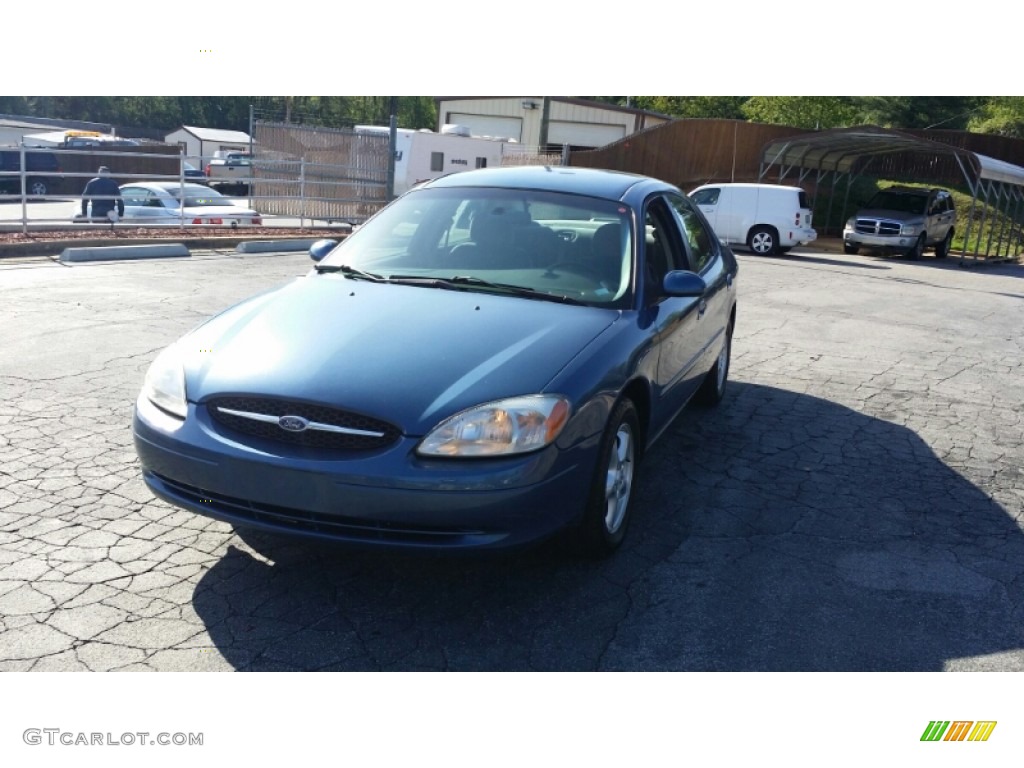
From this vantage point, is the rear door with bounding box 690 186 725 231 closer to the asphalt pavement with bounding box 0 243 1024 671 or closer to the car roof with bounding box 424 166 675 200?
the asphalt pavement with bounding box 0 243 1024 671

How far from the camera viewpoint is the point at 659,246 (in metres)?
5.20

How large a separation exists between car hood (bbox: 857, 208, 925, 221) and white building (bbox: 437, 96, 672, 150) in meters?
15.3

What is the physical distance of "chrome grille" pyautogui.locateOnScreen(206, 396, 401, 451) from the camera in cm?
340

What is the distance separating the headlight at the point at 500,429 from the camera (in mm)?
3375

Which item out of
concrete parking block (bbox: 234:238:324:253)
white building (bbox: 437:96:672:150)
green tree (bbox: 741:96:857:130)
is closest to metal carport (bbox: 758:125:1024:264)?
green tree (bbox: 741:96:857:130)

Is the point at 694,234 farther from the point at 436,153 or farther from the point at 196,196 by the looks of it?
the point at 436,153

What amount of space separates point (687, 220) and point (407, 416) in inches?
127

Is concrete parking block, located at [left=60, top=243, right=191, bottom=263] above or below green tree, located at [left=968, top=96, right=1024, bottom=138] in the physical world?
below

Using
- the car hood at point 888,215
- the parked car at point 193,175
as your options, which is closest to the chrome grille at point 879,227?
the car hood at point 888,215

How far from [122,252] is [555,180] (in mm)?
9673

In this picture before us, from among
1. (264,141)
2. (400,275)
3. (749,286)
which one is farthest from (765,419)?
(264,141)

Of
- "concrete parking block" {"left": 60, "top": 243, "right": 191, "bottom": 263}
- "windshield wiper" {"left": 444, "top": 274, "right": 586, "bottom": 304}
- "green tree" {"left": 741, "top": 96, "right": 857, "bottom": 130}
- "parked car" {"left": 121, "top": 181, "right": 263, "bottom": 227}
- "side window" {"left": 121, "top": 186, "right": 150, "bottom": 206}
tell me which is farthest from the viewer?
"green tree" {"left": 741, "top": 96, "right": 857, "bottom": 130}

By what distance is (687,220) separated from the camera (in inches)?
238
